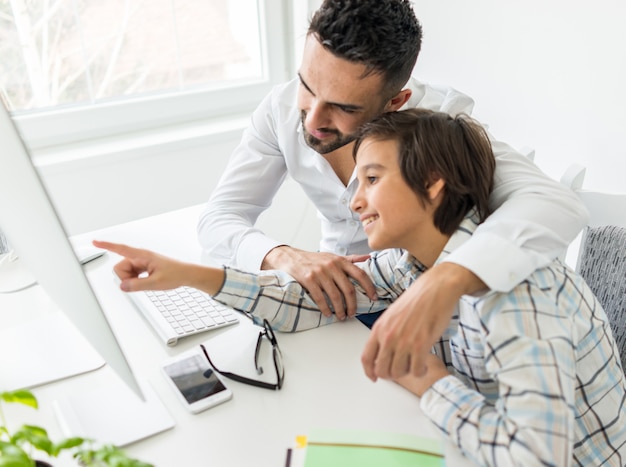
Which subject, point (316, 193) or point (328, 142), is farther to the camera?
point (316, 193)

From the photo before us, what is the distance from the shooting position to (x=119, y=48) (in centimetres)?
226

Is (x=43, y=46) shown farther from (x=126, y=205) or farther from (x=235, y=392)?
(x=235, y=392)

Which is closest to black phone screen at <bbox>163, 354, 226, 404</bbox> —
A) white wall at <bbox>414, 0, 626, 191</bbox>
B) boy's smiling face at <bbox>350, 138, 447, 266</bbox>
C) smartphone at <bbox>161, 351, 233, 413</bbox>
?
smartphone at <bbox>161, 351, 233, 413</bbox>

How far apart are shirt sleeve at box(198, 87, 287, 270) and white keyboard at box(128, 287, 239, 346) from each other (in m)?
0.27

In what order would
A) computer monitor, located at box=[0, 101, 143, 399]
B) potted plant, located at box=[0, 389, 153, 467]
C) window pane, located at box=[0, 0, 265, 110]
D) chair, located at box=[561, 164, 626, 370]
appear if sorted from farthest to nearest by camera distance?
window pane, located at box=[0, 0, 265, 110] < chair, located at box=[561, 164, 626, 370] < computer monitor, located at box=[0, 101, 143, 399] < potted plant, located at box=[0, 389, 153, 467]

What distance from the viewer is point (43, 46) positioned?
2.12m

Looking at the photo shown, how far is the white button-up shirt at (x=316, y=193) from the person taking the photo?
99 cm

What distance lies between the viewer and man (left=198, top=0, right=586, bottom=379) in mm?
834

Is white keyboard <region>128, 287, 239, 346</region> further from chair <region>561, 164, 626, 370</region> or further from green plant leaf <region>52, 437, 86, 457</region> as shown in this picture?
chair <region>561, 164, 626, 370</region>

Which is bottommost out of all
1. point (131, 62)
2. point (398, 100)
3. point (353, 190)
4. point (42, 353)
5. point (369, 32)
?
point (42, 353)

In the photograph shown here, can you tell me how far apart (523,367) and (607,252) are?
500mm

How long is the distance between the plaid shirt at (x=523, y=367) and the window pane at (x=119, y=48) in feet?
4.54

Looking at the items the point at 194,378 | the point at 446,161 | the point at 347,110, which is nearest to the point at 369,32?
the point at 347,110

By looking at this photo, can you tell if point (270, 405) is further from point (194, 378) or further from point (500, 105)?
point (500, 105)
